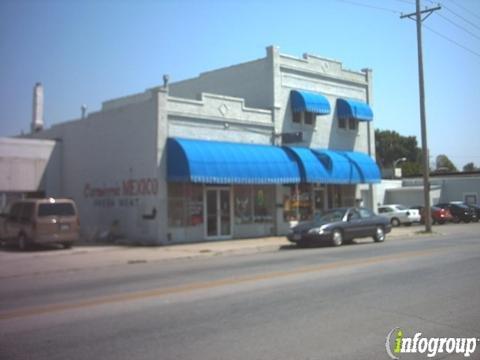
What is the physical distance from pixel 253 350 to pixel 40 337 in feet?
9.37

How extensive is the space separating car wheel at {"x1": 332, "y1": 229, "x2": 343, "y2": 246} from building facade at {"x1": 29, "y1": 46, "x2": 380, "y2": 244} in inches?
188

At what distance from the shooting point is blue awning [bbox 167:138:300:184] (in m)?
22.4

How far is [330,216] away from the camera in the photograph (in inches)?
872

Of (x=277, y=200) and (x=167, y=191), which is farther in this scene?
(x=277, y=200)

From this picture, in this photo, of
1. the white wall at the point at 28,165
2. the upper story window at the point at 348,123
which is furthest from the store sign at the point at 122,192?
the upper story window at the point at 348,123

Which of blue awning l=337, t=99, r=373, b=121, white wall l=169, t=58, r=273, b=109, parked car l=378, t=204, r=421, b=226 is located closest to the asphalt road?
white wall l=169, t=58, r=273, b=109

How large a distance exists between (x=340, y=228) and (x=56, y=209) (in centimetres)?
1083

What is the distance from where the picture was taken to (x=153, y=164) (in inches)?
907

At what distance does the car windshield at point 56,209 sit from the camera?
20.6 meters

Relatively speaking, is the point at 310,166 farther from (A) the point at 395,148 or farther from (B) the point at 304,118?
(A) the point at 395,148

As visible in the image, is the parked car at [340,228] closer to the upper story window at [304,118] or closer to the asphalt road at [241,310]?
the asphalt road at [241,310]

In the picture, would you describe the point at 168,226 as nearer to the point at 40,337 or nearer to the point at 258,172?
the point at 258,172

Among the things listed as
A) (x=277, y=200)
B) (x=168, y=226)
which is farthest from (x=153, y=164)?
(x=277, y=200)

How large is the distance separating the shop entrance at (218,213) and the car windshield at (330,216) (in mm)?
4879
